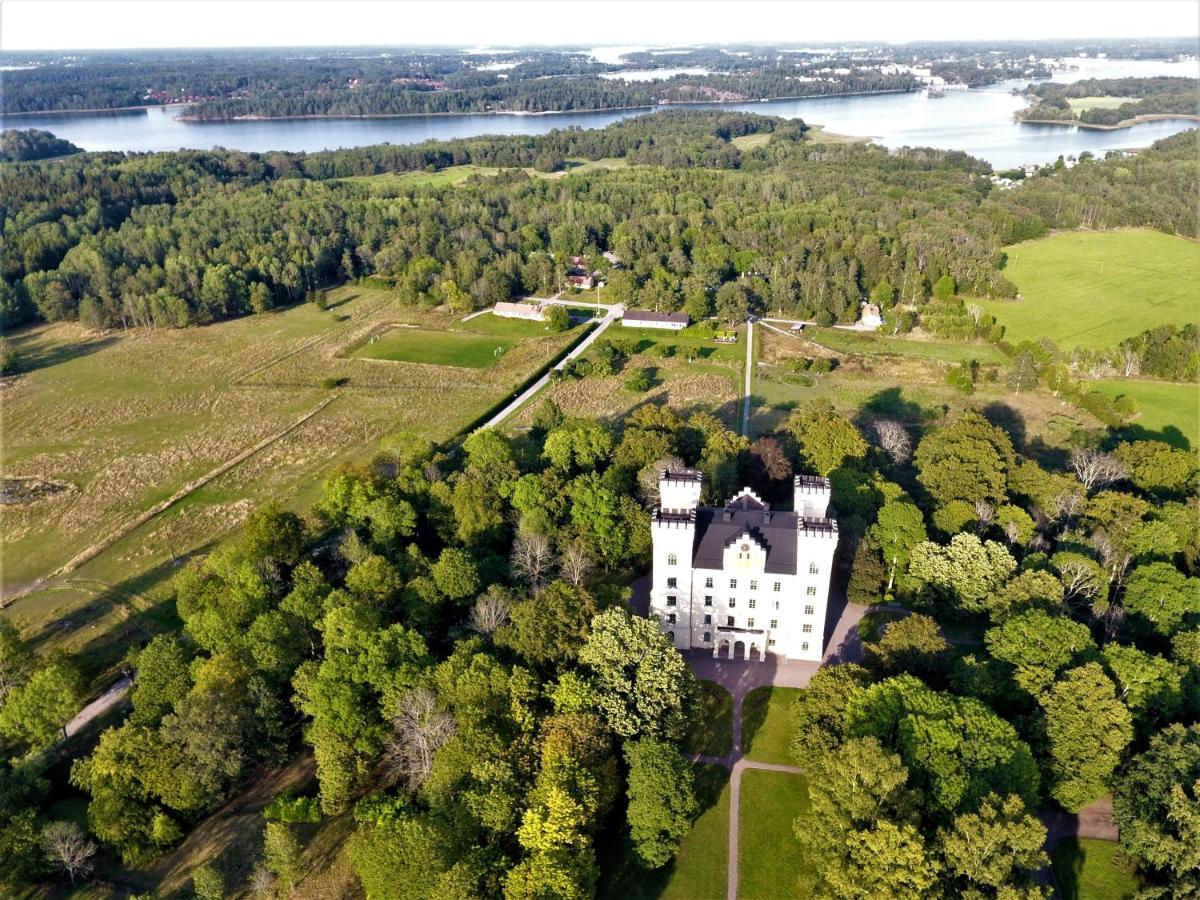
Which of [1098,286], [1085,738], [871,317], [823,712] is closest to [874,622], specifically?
[823,712]

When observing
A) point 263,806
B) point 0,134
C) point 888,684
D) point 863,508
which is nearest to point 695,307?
point 863,508

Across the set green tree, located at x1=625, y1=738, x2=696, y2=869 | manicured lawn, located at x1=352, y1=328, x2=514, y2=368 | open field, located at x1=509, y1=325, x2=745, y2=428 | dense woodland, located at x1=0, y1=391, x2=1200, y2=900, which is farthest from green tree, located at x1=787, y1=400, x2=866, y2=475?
manicured lawn, located at x1=352, y1=328, x2=514, y2=368

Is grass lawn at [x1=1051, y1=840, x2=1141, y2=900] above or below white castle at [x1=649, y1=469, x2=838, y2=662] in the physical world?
below

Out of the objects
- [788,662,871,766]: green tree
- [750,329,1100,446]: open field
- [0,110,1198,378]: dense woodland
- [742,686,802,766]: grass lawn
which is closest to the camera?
[788,662,871,766]: green tree

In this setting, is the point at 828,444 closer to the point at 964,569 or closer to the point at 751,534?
the point at 964,569

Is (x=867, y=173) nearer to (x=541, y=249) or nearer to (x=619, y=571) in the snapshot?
(x=541, y=249)

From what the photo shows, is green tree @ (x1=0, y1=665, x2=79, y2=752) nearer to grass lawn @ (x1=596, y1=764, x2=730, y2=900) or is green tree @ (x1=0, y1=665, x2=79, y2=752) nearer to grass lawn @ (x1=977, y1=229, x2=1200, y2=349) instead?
grass lawn @ (x1=596, y1=764, x2=730, y2=900)

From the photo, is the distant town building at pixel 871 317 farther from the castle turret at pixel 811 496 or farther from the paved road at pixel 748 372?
the castle turret at pixel 811 496
